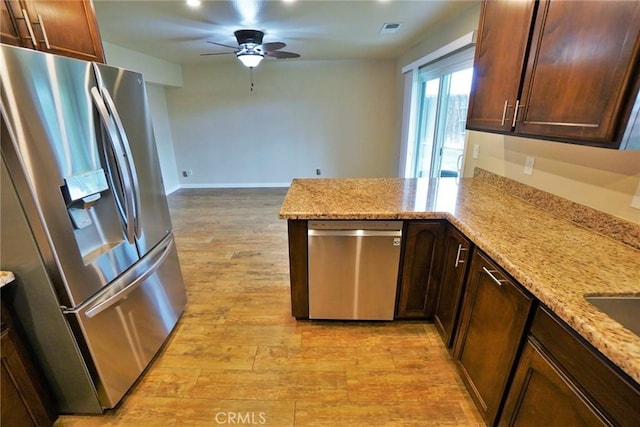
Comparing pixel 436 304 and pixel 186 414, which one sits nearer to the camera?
pixel 186 414

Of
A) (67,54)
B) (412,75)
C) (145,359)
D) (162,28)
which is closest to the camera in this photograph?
(67,54)

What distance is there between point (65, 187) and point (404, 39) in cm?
412

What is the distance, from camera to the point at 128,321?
160cm

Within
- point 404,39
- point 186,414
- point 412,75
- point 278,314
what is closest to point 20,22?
point 186,414

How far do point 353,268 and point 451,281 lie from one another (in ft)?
2.02

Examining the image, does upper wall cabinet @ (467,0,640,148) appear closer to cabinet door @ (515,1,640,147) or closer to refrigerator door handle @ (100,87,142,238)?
cabinet door @ (515,1,640,147)

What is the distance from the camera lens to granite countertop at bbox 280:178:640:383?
866mm

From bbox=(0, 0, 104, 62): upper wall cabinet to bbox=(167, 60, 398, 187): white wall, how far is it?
4.32m

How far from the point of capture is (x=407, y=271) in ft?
6.48

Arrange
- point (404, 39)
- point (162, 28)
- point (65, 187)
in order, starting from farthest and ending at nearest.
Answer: point (404, 39), point (162, 28), point (65, 187)

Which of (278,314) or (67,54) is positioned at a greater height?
(67,54)

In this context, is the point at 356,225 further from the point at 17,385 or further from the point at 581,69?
the point at 17,385

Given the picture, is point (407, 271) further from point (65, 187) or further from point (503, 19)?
point (65, 187)

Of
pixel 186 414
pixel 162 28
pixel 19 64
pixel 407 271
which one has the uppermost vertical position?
pixel 162 28
